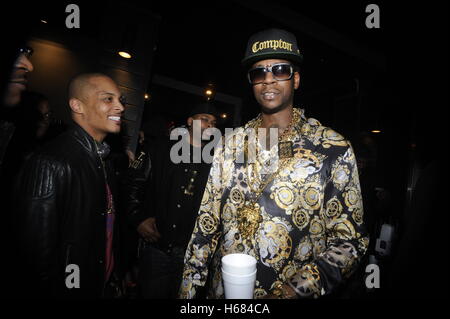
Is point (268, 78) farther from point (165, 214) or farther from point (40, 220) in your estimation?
point (165, 214)

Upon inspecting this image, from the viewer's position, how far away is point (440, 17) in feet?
7.81

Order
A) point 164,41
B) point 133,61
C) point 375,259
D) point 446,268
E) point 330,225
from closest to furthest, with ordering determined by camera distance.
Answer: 1. point 446,268
2. point 330,225
3. point 375,259
4. point 133,61
5. point 164,41

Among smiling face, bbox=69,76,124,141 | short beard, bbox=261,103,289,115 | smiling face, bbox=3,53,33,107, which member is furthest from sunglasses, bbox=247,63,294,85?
→ smiling face, bbox=3,53,33,107

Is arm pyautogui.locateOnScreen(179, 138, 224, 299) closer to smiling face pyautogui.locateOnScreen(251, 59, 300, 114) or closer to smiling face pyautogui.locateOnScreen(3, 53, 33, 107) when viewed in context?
smiling face pyautogui.locateOnScreen(251, 59, 300, 114)

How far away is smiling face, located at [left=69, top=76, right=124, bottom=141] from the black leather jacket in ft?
0.47

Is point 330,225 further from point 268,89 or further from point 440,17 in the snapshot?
point 440,17

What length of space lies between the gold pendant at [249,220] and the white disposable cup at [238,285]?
55cm

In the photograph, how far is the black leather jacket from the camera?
1562 millimetres

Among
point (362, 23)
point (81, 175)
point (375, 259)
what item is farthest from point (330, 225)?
point (362, 23)

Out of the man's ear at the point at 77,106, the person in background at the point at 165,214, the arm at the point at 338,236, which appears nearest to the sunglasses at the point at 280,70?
the arm at the point at 338,236

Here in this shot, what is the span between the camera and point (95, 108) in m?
2.20
